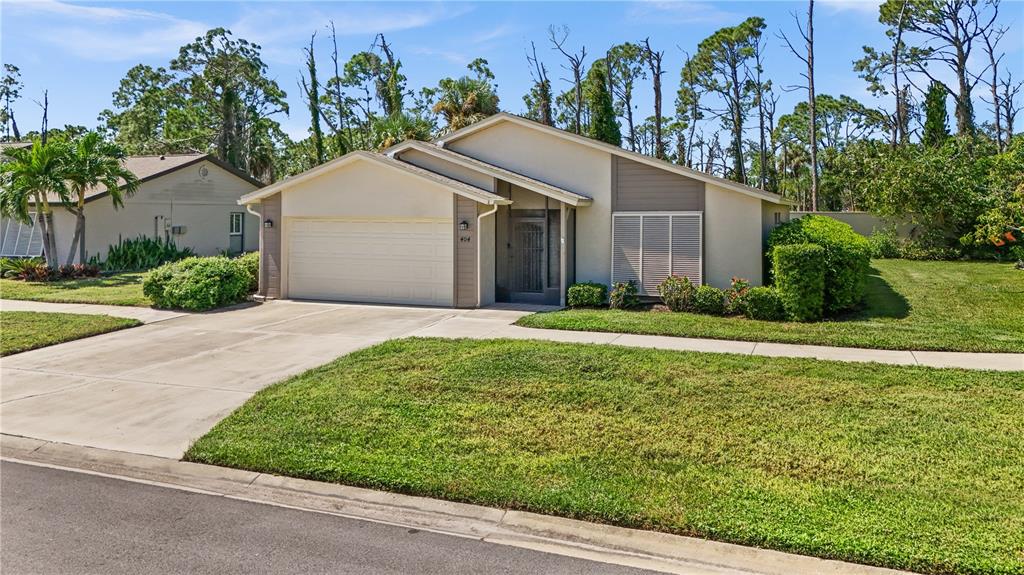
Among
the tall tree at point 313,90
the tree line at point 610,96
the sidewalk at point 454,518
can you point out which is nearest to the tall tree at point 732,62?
the tree line at point 610,96

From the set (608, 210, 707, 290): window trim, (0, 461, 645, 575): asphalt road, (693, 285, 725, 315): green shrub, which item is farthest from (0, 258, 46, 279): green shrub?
(693, 285, 725, 315): green shrub

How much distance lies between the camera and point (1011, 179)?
15344mm

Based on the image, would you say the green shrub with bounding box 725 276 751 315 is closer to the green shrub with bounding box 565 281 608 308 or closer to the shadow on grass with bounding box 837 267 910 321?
the shadow on grass with bounding box 837 267 910 321

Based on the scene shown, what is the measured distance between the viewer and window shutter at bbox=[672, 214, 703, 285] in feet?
48.2

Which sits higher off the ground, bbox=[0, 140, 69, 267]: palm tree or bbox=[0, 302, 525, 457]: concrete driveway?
bbox=[0, 140, 69, 267]: palm tree

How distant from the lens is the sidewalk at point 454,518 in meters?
4.35

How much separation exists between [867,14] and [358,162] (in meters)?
28.3

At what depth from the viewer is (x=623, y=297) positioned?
14.6 meters

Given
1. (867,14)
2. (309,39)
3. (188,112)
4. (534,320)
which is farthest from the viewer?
(188,112)

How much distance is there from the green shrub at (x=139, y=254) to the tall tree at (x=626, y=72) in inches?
1112

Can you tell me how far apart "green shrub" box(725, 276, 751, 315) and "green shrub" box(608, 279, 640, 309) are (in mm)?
2037

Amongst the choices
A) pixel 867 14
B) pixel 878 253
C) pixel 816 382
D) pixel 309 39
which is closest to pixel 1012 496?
pixel 816 382

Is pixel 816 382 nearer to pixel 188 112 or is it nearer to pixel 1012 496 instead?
pixel 1012 496

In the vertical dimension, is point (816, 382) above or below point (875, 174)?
below
